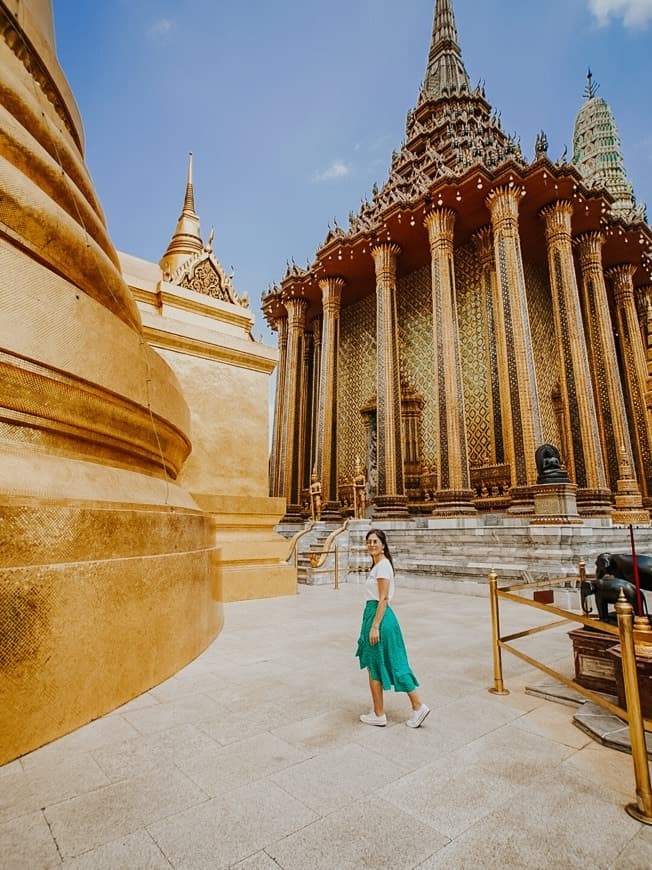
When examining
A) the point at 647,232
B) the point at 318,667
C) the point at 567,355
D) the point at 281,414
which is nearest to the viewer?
the point at 318,667

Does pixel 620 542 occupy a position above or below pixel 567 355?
below

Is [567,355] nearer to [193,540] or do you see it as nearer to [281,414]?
[281,414]

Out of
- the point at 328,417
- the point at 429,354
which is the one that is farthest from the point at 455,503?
the point at 429,354

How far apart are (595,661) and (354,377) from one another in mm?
17032

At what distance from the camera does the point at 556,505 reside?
962cm

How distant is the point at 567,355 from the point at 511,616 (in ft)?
33.8

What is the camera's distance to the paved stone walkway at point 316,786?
1.35 m

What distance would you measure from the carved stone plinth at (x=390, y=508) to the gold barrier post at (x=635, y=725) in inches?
452

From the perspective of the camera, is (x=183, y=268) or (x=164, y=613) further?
(x=183, y=268)

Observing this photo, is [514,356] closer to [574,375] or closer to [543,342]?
[574,375]

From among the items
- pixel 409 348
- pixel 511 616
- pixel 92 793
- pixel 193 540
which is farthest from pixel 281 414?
pixel 92 793

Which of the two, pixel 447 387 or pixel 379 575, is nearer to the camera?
pixel 379 575

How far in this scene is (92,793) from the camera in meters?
1.65

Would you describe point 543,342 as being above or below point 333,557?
above
